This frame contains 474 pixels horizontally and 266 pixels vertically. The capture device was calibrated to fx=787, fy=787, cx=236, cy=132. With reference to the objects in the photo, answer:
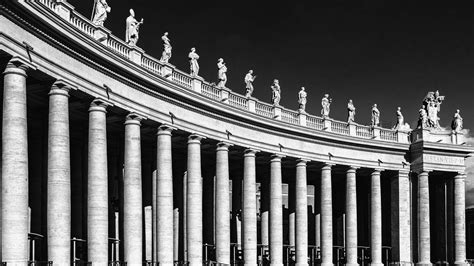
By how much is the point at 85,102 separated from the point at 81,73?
4352 mm

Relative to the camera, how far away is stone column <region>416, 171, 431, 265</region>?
102 m

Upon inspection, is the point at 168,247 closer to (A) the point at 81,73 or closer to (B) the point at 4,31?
(A) the point at 81,73

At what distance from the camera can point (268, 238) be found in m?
97.4

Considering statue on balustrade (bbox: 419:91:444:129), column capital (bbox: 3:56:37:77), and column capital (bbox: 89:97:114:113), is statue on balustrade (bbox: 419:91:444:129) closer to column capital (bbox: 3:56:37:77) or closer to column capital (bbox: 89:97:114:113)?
column capital (bbox: 89:97:114:113)

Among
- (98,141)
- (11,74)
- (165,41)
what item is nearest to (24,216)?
(11,74)

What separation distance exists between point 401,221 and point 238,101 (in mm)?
30726

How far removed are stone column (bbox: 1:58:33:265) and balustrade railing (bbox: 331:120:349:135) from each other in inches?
2291

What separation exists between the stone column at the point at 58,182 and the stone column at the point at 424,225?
60.4 metres

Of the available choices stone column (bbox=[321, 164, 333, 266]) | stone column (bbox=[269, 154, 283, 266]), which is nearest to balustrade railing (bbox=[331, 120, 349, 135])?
stone column (bbox=[321, 164, 333, 266])

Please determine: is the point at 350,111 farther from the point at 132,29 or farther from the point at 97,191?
the point at 97,191

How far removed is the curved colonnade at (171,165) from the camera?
173ft

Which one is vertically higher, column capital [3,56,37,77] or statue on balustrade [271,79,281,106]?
statue on balustrade [271,79,281,106]

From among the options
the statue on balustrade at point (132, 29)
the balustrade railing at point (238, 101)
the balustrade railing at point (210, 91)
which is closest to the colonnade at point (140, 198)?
the balustrade railing at point (210, 91)

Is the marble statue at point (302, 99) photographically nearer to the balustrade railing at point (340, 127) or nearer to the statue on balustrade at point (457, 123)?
the balustrade railing at point (340, 127)
